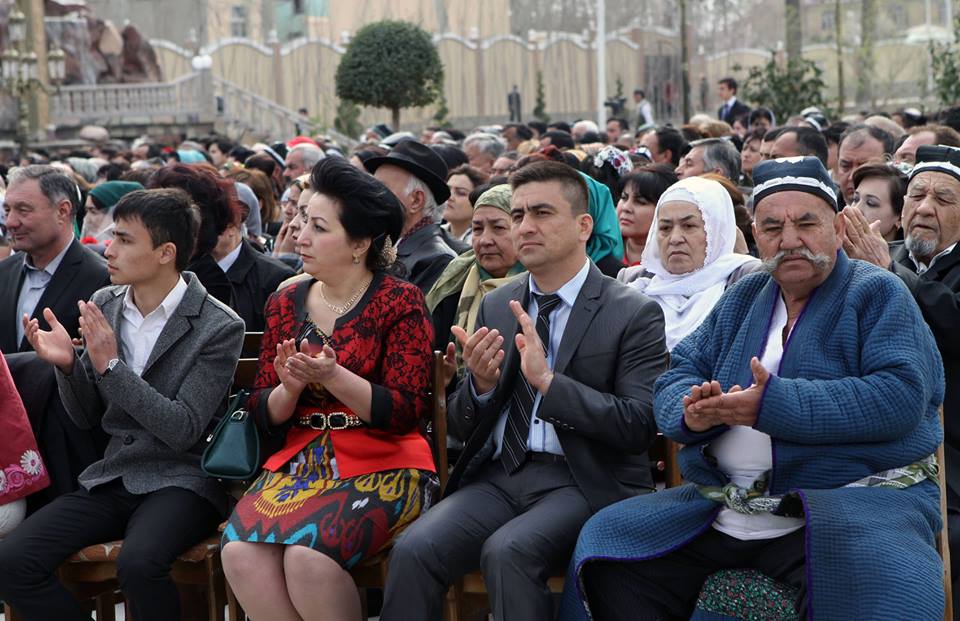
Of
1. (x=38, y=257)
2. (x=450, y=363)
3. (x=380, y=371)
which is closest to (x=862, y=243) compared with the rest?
(x=450, y=363)

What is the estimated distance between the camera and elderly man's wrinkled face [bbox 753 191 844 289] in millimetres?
3291

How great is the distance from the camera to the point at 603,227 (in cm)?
486

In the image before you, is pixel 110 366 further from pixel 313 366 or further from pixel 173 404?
pixel 313 366

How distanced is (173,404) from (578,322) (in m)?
1.32

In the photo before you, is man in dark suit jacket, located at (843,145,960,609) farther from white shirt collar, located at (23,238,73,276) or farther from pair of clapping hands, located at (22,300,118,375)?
white shirt collar, located at (23,238,73,276)

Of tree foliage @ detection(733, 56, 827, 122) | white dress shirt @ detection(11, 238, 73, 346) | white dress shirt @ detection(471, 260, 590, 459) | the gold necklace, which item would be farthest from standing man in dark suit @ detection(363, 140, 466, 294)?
tree foliage @ detection(733, 56, 827, 122)

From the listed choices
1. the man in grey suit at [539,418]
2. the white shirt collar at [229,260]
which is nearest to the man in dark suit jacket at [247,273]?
the white shirt collar at [229,260]

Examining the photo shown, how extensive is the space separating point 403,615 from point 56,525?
48.7 inches

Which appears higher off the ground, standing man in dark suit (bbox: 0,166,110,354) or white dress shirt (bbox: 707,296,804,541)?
standing man in dark suit (bbox: 0,166,110,354)

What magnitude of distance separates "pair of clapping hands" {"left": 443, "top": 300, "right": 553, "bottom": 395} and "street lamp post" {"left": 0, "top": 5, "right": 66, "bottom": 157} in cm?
2437

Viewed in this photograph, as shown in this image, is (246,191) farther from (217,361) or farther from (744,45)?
(744,45)

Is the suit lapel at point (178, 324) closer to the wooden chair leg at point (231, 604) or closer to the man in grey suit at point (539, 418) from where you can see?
the wooden chair leg at point (231, 604)

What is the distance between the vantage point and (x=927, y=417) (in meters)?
3.21

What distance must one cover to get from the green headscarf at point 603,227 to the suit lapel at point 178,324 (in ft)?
5.09
